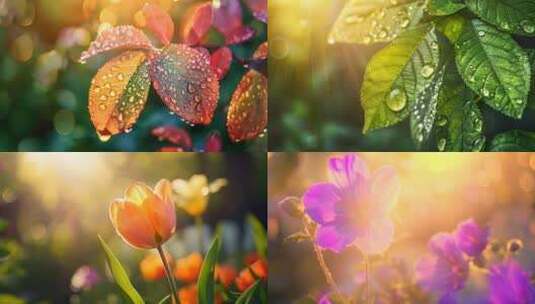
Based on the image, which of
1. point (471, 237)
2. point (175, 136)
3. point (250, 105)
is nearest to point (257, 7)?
point (250, 105)

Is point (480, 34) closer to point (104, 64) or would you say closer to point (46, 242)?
point (104, 64)

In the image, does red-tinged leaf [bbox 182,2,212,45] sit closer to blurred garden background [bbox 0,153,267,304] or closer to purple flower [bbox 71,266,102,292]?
blurred garden background [bbox 0,153,267,304]

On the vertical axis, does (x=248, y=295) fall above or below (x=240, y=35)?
below

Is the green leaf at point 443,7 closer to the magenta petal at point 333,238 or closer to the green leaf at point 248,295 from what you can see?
the magenta petal at point 333,238

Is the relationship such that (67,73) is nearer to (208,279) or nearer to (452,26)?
(208,279)

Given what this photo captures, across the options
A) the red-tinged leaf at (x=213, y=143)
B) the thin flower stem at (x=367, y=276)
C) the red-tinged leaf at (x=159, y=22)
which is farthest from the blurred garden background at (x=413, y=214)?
the red-tinged leaf at (x=159, y=22)
